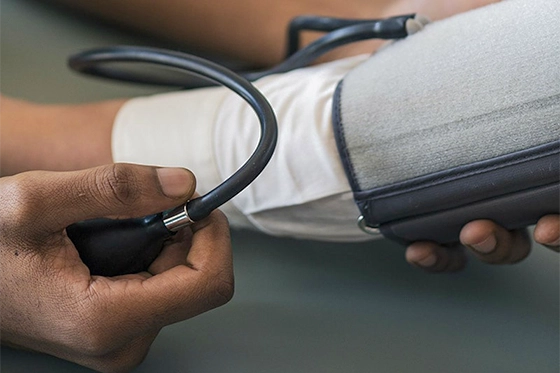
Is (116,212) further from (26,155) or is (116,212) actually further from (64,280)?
(26,155)

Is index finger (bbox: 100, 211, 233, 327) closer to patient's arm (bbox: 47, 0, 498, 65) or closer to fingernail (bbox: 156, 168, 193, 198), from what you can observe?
fingernail (bbox: 156, 168, 193, 198)

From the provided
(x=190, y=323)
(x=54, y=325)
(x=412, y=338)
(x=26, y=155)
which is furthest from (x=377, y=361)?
(x=26, y=155)

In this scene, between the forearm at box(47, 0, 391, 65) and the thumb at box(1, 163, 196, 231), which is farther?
the forearm at box(47, 0, 391, 65)

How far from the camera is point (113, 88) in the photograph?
0.88 metres

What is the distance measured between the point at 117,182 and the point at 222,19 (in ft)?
1.73

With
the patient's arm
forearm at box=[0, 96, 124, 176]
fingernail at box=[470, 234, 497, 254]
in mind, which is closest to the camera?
fingernail at box=[470, 234, 497, 254]

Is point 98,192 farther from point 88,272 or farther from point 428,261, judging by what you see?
point 428,261

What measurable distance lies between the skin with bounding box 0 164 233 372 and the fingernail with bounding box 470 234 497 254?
0.21 m

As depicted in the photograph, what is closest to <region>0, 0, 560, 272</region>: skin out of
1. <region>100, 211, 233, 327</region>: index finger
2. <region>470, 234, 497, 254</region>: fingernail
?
<region>470, 234, 497, 254</region>: fingernail

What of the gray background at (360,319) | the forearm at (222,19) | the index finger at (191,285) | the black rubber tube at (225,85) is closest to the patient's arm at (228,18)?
the forearm at (222,19)

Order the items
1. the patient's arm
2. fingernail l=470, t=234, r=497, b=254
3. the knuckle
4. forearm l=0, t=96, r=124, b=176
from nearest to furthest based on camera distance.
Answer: the knuckle < fingernail l=470, t=234, r=497, b=254 < forearm l=0, t=96, r=124, b=176 < the patient's arm

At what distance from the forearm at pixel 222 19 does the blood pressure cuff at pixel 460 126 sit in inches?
14.2

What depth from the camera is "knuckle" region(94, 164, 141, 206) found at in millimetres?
467

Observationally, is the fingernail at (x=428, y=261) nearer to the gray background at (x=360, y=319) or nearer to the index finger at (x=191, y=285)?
the gray background at (x=360, y=319)
